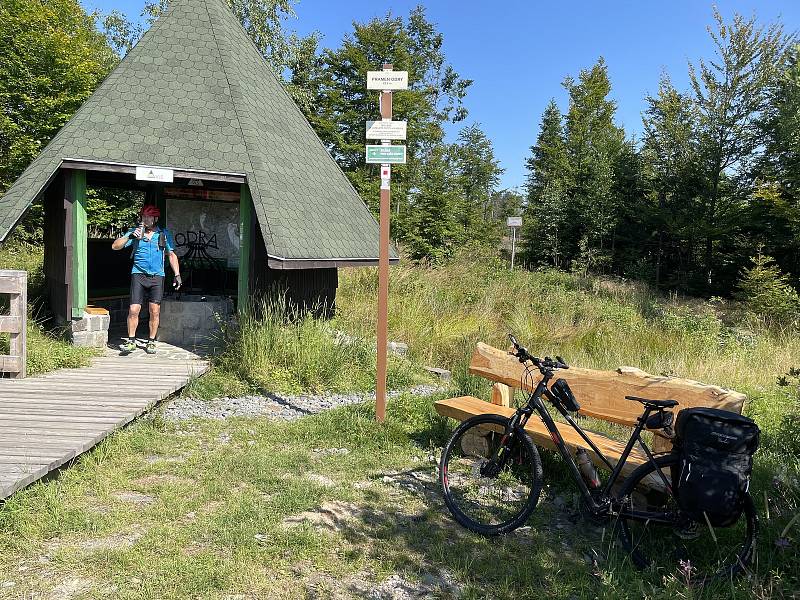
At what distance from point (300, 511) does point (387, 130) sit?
11.1 ft

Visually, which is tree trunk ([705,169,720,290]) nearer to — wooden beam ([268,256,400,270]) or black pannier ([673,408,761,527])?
wooden beam ([268,256,400,270])

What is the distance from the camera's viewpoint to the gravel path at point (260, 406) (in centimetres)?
598

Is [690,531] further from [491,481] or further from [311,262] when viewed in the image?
[311,262]

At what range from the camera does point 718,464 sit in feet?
9.28

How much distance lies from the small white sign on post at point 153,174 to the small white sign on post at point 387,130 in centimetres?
333

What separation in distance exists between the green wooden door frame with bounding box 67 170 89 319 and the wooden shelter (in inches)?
0.5

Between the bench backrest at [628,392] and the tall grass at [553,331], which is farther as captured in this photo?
the tall grass at [553,331]

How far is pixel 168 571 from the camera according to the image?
3.05 metres

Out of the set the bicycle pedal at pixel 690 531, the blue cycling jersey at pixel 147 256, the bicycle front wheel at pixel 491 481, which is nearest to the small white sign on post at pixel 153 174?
the blue cycling jersey at pixel 147 256

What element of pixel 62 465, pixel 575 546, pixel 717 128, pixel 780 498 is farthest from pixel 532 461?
pixel 717 128

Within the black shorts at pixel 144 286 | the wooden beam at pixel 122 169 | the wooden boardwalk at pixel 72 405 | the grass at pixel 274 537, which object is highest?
the wooden beam at pixel 122 169

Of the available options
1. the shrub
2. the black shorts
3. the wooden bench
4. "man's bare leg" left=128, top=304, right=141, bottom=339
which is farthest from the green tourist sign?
the shrub

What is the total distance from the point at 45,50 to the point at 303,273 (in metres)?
19.1

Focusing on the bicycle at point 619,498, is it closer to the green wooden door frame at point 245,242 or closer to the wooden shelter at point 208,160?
the wooden shelter at point 208,160
